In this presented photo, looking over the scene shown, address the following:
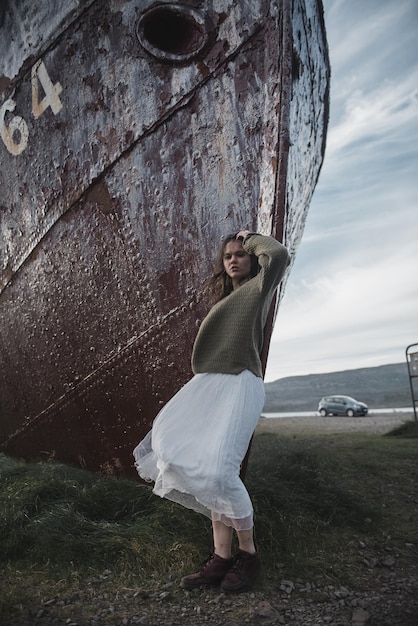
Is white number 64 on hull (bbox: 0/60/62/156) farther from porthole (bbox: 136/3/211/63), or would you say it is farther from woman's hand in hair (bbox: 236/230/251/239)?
woman's hand in hair (bbox: 236/230/251/239)

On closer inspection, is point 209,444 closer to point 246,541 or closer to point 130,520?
point 246,541

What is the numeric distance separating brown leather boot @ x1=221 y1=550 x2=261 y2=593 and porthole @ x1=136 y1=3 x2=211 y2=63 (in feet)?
7.43

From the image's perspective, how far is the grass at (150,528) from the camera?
199 cm

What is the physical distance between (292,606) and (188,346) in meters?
1.22

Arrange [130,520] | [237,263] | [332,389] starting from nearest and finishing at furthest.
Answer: [237,263], [130,520], [332,389]

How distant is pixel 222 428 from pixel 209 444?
0.07 m

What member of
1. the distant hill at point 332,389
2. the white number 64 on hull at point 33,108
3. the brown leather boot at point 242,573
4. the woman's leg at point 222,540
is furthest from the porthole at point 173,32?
the distant hill at point 332,389

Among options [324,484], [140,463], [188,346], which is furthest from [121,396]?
[324,484]

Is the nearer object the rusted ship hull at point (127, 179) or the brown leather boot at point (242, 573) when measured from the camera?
the brown leather boot at point (242, 573)

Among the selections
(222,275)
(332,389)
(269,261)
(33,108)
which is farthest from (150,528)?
(332,389)

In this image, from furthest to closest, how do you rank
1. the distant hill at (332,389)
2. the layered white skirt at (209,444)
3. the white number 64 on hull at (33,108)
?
the distant hill at (332,389) < the white number 64 on hull at (33,108) < the layered white skirt at (209,444)

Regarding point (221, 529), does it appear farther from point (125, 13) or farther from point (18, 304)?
point (125, 13)

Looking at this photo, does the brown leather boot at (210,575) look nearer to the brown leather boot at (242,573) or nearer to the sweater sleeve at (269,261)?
the brown leather boot at (242,573)

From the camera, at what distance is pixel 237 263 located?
2.17 metres
